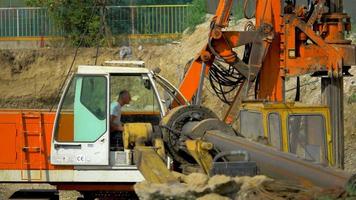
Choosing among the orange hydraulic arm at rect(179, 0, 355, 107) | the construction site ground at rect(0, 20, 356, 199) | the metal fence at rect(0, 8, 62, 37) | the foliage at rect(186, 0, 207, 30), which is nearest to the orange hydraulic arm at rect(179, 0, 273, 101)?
the orange hydraulic arm at rect(179, 0, 355, 107)

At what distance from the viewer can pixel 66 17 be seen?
120 ft

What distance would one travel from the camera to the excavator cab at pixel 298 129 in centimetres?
1109

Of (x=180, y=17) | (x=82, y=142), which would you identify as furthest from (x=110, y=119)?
(x=180, y=17)

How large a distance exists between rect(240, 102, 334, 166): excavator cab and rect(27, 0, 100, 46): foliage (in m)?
25.3

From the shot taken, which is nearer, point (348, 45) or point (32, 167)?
point (32, 167)

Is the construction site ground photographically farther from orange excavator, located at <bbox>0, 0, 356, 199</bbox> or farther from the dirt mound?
the dirt mound

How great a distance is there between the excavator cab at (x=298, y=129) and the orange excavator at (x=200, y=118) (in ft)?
0.04

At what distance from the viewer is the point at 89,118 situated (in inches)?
461

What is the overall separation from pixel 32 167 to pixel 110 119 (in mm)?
1287

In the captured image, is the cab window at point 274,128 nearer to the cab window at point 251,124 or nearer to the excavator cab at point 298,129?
the excavator cab at point 298,129

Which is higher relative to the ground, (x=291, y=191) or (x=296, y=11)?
(x=296, y=11)

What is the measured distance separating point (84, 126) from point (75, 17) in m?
25.2

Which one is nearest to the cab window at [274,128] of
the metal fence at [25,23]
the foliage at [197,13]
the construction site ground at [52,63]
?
the construction site ground at [52,63]

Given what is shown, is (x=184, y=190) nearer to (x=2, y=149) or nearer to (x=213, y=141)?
(x=213, y=141)
